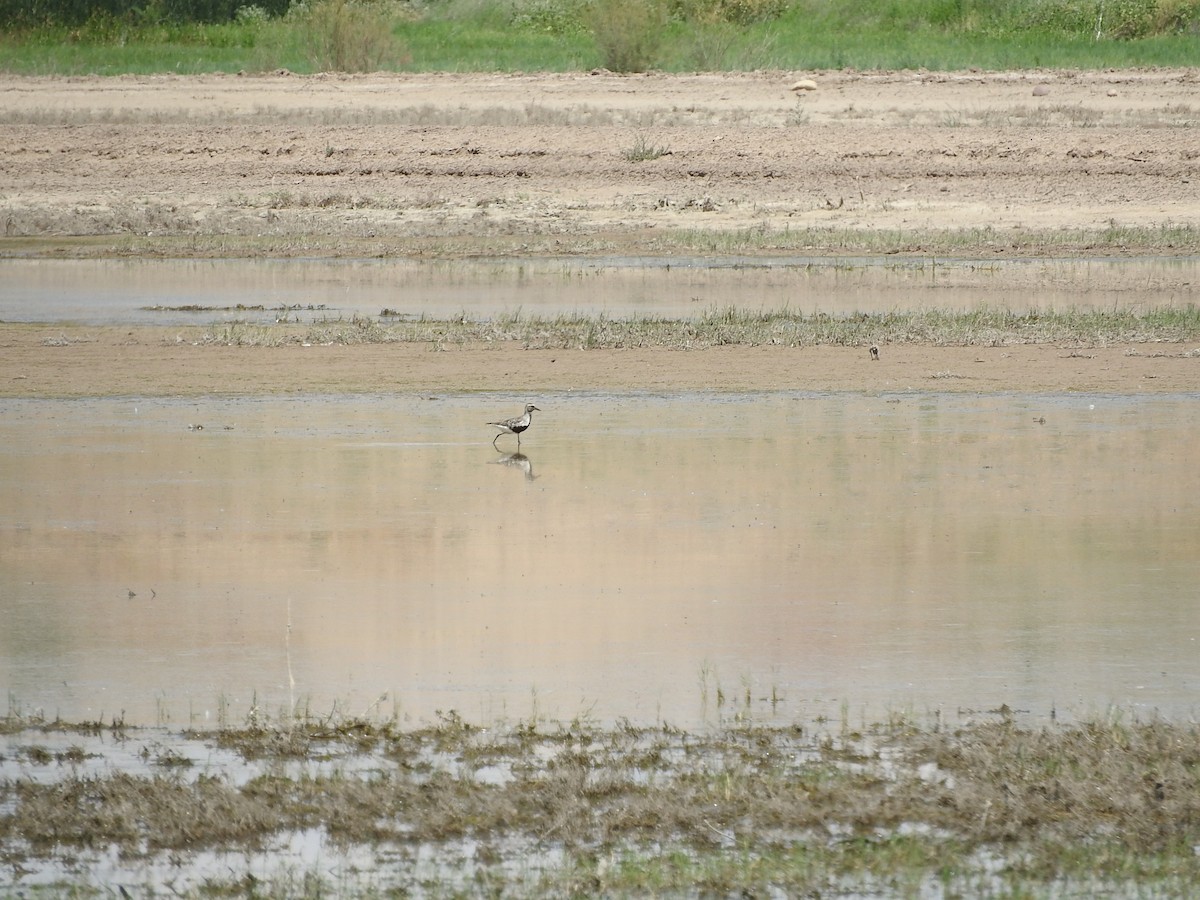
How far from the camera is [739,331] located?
15.6m

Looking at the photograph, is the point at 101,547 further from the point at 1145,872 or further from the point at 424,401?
the point at 1145,872

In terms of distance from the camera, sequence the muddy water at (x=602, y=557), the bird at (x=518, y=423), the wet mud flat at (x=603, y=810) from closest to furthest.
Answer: the wet mud flat at (x=603, y=810), the muddy water at (x=602, y=557), the bird at (x=518, y=423)

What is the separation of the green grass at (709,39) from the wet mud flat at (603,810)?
2639 centimetres

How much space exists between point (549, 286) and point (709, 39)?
1579 cm

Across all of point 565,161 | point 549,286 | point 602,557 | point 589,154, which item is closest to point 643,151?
point 589,154

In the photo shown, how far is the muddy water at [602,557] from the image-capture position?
23.6 ft

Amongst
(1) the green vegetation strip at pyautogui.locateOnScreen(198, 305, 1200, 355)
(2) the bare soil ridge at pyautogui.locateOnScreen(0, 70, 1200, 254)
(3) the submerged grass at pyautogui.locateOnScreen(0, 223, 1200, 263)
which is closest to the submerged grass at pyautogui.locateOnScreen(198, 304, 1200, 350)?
(1) the green vegetation strip at pyautogui.locateOnScreen(198, 305, 1200, 355)

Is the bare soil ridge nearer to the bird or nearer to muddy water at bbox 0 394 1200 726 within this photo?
muddy water at bbox 0 394 1200 726

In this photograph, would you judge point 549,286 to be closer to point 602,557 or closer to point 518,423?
point 518,423

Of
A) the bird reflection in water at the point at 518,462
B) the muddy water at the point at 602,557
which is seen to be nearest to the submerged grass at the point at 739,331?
the muddy water at the point at 602,557

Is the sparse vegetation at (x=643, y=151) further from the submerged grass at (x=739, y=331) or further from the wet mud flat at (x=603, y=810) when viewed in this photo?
the wet mud flat at (x=603, y=810)

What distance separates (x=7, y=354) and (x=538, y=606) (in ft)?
26.8

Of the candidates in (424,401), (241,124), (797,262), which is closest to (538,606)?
(424,401)

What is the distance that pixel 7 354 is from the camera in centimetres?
1510
